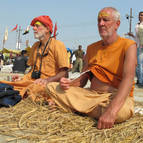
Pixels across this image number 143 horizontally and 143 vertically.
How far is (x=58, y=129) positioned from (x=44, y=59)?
2.02 m

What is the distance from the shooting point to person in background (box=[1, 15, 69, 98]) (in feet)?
13.3

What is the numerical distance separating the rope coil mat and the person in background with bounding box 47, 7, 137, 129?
0.12m

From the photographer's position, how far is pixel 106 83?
2908 millimetres

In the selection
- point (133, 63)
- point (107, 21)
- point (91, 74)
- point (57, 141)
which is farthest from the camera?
point (91, 74)

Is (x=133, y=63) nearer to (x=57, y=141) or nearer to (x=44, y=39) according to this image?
(x=57, y=141)

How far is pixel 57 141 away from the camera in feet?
6.97

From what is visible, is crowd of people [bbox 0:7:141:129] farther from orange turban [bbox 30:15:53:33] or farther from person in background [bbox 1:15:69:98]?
orange turban [bbox 30:15:53:33]

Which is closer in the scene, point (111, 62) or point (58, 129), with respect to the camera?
point (58, 129)

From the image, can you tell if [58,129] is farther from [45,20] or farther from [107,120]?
[45,20]

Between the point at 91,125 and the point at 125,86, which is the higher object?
the point at 125,86

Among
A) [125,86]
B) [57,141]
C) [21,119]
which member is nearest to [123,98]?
[125,86]

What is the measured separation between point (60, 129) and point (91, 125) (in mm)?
362

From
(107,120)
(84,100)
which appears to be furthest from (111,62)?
(107,120)

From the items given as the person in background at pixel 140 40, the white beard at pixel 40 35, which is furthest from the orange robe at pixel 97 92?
the person in background at pixel 140 40
